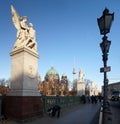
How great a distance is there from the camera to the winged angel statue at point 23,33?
50.7 feet

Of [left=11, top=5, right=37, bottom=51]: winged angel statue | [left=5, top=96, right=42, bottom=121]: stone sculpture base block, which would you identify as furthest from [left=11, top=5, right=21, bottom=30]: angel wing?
[left=5, top=96, right=42, bottom=121]: stone sculpture base block

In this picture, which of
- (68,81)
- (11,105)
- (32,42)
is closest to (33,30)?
(32,42)

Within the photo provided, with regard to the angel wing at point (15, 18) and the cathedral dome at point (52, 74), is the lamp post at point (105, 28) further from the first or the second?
the cathedral dome at point (52, 74)

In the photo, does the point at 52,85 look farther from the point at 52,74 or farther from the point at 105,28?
the point at 105,28

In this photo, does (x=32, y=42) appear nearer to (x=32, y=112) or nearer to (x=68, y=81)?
(x=32, y=112)

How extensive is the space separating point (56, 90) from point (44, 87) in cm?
647

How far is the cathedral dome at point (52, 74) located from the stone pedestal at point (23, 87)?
10020cm

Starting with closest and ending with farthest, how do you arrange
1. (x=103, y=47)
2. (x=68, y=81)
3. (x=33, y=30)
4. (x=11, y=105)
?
(x=103, y=47)
(x=11, y=105)
(x=33, y=30)
(x=68, y=81)

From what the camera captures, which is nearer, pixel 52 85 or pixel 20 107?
pixel 20 107

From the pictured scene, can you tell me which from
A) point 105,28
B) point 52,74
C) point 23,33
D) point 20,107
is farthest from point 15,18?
point 52,74

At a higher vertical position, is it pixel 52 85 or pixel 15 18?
pixel 15 18

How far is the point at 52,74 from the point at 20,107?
10875cm

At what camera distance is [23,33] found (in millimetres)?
15570

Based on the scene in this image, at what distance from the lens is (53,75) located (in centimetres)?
12112
